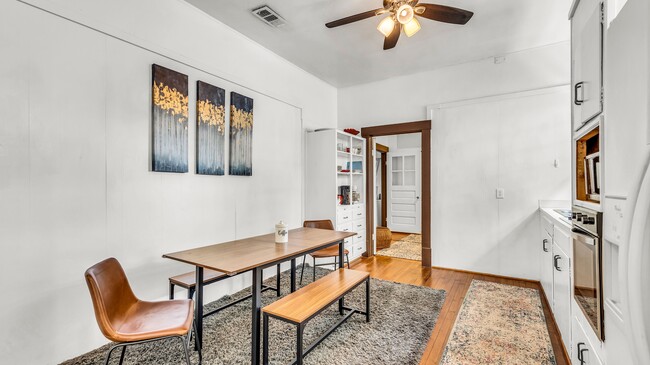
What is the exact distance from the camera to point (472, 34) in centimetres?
326

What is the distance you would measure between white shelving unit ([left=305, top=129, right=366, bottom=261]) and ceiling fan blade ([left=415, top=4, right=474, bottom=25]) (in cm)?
206

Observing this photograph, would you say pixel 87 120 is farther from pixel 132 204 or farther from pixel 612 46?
pixel 612 46

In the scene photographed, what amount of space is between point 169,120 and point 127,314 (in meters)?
1.53

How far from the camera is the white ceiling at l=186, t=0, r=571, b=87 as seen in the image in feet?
8.94

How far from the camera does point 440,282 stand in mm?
3561

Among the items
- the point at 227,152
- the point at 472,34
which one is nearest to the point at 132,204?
the point at 227,152

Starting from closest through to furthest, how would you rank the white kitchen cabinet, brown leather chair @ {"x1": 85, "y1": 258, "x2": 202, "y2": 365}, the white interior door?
the white kitchen cabinet, brown leather chair @ {"x1": 85, "y1": 258, "x2": 202, "y2": 365}, the white interior door

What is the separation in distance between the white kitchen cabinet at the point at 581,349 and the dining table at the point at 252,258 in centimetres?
162

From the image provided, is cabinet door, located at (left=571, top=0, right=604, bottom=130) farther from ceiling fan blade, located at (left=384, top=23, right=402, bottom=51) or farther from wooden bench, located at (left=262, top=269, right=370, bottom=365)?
wooden bench, located at (left=262, top=269, right=370, bottom=365)

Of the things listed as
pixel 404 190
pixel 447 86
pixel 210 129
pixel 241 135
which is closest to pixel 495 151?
pixel 447 86

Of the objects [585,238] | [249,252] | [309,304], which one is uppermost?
[585,238]

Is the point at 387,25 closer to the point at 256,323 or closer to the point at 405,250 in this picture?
the point at 256,323

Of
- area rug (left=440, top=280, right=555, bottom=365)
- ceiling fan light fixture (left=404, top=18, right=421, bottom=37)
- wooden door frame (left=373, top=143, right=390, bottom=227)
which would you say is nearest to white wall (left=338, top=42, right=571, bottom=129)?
ceiling fan light fixture (left=404, top=18, right=421, bottom=37)

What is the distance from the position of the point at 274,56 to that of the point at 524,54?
3.14 metres
